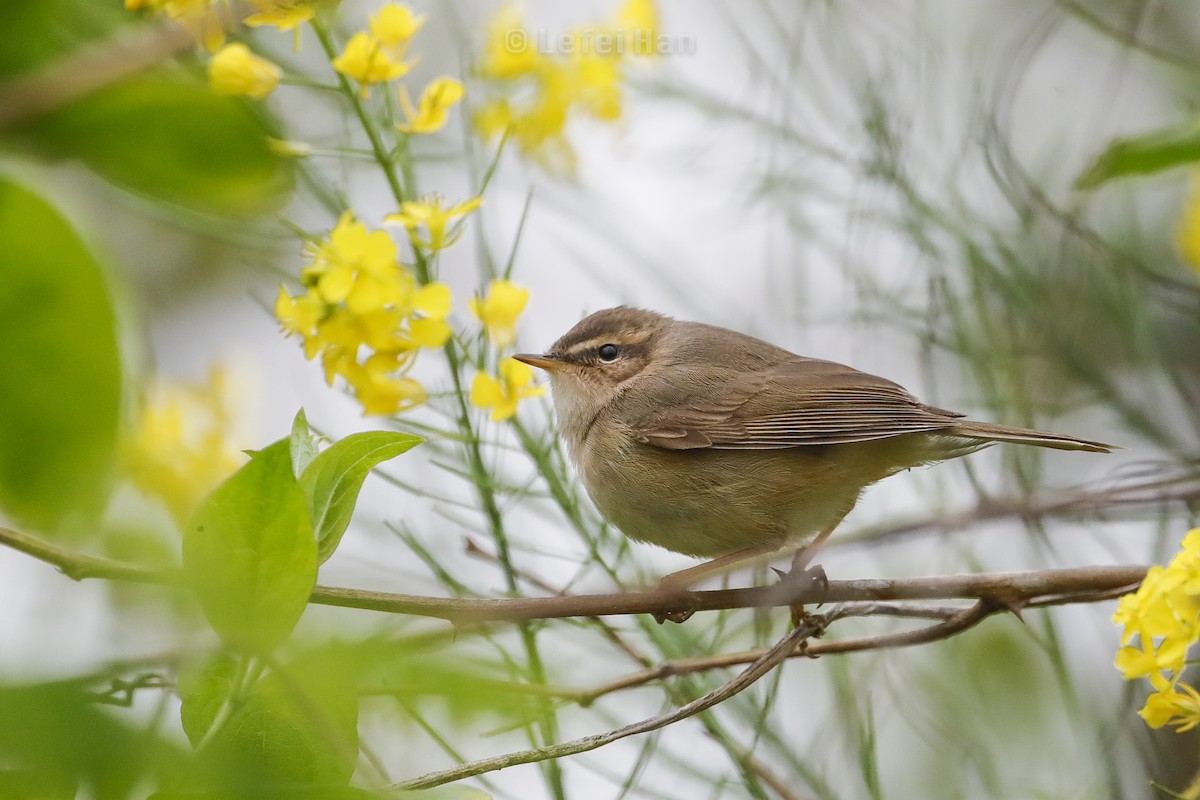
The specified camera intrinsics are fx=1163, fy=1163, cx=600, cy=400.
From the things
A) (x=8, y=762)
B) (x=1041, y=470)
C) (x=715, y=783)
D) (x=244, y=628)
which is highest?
(x=1041, y=470)

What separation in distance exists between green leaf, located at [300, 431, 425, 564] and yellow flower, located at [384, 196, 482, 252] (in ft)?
3.09

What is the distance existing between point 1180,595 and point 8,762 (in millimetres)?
Answer: 1741

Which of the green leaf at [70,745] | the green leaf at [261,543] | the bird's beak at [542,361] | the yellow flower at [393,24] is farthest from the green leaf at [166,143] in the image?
the bird's beak at [542,361]

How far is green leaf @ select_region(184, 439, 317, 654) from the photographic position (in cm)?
111

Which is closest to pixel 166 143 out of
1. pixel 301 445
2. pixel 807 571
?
pixel 301 445

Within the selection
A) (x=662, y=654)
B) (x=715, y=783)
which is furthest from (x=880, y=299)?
(x=715, y=783)

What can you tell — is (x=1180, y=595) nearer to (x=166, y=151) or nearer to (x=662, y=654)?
A: (x=662, y=654)

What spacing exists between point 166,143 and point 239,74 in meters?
0.91

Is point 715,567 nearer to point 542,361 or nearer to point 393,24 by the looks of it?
point 542,361

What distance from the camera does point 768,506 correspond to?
3.52 meters

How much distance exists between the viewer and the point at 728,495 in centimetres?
354

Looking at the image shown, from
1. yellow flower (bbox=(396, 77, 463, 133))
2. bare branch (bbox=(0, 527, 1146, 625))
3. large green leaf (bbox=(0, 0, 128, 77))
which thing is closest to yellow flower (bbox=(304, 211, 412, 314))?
yellow flower (bbox=(396, 77, 463, 133))

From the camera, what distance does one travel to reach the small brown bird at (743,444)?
11.4 feet

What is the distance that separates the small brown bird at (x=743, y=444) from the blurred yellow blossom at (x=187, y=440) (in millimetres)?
1050
